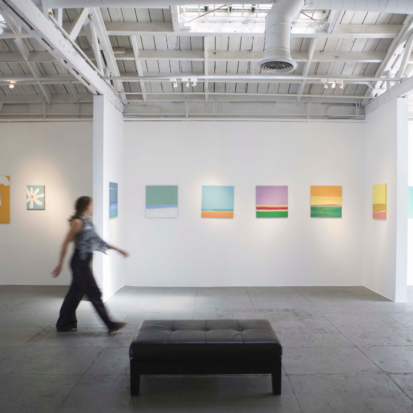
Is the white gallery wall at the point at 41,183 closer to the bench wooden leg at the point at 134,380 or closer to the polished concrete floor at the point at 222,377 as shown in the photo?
the polished concrete floor at the point at 222,377

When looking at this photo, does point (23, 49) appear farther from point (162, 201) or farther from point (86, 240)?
point (86, 240)

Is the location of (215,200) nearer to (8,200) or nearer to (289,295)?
(289,295)

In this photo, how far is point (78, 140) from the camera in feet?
25.8

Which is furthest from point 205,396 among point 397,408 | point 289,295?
point 289,295

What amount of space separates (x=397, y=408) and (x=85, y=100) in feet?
24.9

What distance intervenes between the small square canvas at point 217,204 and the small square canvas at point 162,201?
613mm

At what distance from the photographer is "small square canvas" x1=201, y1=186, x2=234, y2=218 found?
7.82 m

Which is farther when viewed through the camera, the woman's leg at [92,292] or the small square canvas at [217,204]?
the small square canvas at [217,204]

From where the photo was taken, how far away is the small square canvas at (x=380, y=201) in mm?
7020

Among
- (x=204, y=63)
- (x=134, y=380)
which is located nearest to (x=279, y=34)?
(x=204, y=63)

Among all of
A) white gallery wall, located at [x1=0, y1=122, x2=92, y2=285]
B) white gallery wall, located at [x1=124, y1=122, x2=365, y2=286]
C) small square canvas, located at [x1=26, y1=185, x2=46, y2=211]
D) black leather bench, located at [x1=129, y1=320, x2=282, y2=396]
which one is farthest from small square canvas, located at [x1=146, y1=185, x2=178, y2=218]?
black leather bench, located at [x1=129, y1=320, x2=282, y2=396]

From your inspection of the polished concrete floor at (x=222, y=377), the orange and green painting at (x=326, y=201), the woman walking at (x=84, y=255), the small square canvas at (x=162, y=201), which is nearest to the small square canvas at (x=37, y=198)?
the polished concrete floor at (x=222, y=377)

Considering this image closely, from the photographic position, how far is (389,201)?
6.87 metres

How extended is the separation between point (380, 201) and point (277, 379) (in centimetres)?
508
